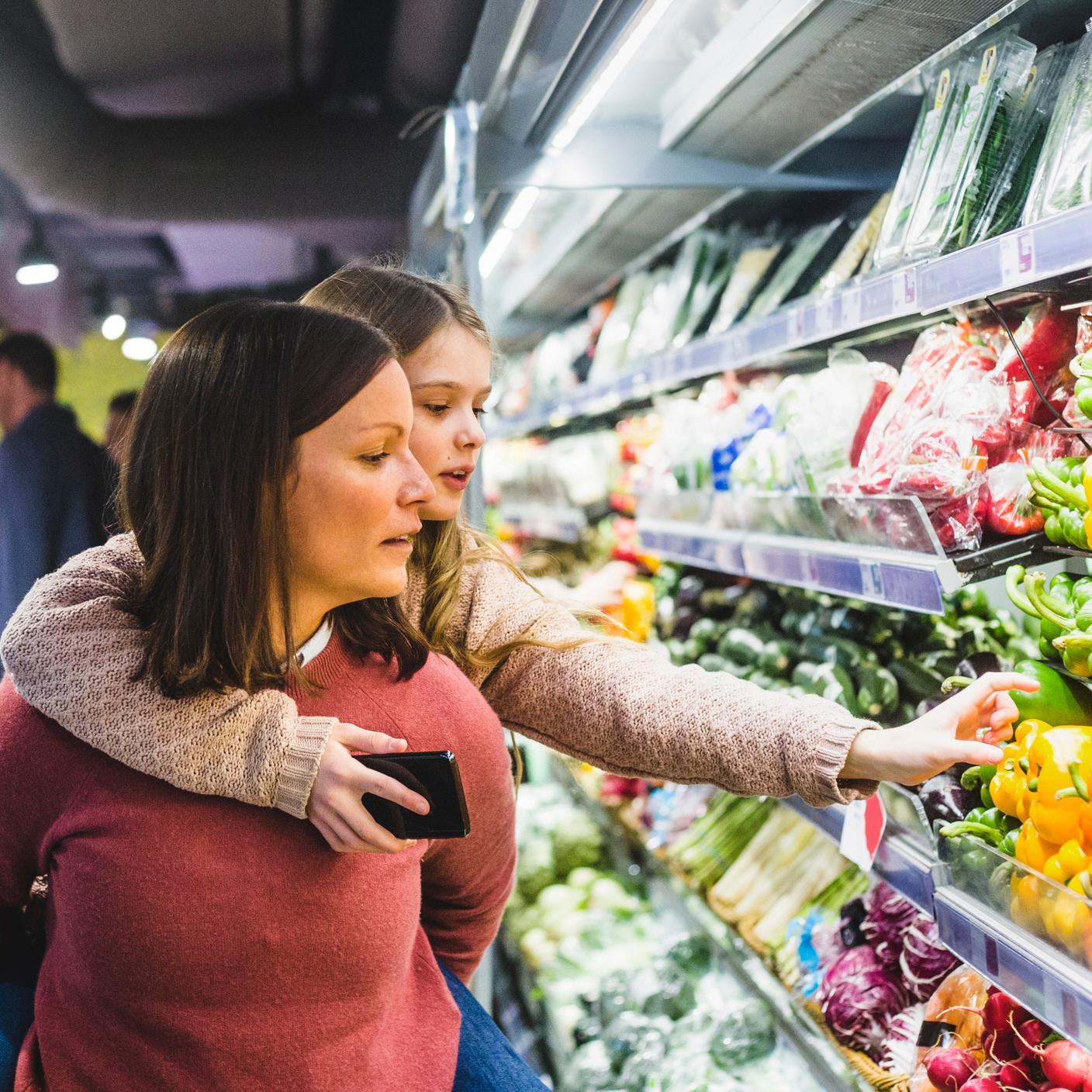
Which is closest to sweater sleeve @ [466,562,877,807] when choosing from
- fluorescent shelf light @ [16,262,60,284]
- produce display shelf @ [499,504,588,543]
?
produce display shelf @ [499,504,588,543]

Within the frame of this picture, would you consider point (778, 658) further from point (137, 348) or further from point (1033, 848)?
point (137, 348)

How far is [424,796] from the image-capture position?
Result: 3.29ft

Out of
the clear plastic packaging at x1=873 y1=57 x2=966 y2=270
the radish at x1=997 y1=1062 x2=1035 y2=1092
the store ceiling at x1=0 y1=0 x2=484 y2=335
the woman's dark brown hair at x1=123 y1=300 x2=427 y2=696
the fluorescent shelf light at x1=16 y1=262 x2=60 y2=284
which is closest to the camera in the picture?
the woman's dark brown hair at x1=123 y1=300 x2=427 y2=696

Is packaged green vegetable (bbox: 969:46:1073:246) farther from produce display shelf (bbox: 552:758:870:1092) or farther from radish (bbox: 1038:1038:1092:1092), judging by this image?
produce display shelf (bbox: 552:758:870:1092)

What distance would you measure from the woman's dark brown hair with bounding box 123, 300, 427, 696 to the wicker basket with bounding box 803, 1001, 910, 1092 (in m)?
1.01

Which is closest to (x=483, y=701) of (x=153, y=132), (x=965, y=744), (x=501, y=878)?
(x=501, y=878)

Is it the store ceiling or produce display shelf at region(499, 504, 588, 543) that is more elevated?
the store ceiling

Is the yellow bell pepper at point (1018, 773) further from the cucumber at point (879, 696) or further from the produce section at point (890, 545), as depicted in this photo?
the cucumber at point (879, 696)

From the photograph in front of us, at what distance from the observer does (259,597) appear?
1.12 meters

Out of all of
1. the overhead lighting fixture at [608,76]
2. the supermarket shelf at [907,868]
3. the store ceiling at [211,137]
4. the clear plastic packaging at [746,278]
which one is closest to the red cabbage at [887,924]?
the supermarket shelf at [907,868]

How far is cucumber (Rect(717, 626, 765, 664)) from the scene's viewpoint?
2305 mm

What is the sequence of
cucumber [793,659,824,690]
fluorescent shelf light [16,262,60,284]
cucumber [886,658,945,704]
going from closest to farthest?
cucumber [886,658,945,704] → cucumber [793,659,824,690] → fluorescent shelf light [16,262,60,284]

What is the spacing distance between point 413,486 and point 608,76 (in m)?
1.06

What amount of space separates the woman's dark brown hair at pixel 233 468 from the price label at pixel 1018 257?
68 centimetres
